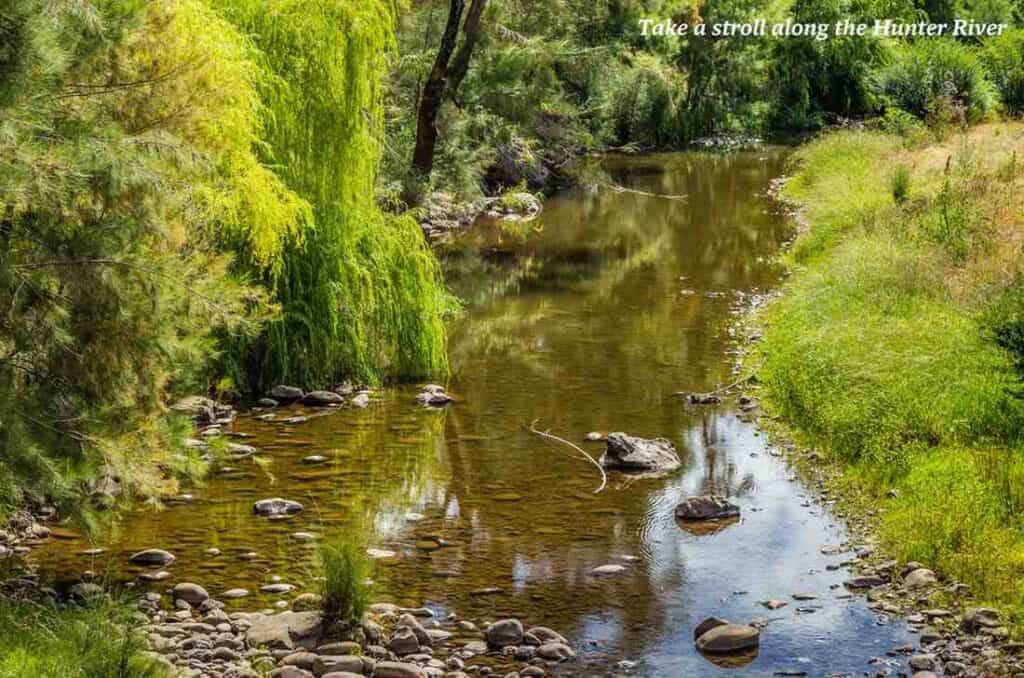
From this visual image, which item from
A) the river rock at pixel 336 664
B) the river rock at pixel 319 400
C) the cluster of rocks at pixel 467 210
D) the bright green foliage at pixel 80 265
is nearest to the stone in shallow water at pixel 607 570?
the river rock at pixel 336 664

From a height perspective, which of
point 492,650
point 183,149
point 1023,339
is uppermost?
point 183,149

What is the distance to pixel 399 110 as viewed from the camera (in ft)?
88.4

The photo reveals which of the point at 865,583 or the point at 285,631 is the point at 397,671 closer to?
the point at 285,631

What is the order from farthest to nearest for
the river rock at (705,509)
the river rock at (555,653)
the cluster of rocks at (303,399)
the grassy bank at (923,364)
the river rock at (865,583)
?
1. the cluster of rocks at (303,399)
2. the river rock at (705,509)
3. the grassy bank at (923,364)
4. the river rock at (865,583)
5. the river rock at (555,653)

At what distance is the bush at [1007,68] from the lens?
160ft

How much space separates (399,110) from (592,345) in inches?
412

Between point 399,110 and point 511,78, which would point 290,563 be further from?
point 511,78

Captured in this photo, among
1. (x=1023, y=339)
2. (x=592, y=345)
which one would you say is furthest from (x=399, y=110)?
(x=1023, y=339)

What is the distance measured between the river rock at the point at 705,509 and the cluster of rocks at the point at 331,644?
2.84m

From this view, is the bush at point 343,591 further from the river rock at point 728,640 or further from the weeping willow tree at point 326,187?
the weeping willow tree at point 326,187

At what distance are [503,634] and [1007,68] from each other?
4590 cm

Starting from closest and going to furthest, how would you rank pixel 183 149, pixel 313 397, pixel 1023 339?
pixel 183 149 < pixel 1023 339 < pixel 313 397

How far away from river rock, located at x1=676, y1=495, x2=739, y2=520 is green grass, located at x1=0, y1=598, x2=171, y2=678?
513cm

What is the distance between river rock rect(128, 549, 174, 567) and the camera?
10352mm
